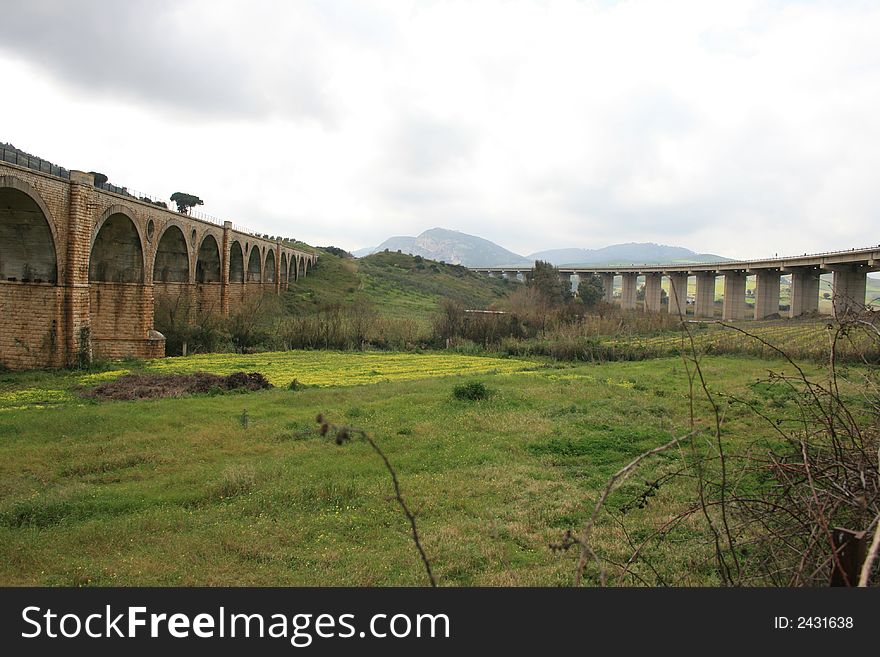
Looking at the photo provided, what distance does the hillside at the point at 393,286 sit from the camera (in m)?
59.9

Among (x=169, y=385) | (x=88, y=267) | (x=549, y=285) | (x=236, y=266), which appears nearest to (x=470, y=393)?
(x=169, y=385)

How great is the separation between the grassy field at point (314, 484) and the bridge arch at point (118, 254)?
10060 millimetres

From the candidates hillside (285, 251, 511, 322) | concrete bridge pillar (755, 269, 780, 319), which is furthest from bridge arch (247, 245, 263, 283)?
concrete bridge pillar (755, 269, 780, 319)

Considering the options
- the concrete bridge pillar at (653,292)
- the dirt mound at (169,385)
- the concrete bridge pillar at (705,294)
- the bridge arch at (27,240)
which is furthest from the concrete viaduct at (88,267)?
the concrete bridge pillar at (653,292)

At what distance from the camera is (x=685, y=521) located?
25.6 ft

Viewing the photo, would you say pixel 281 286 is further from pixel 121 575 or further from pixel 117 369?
pixel 121 575

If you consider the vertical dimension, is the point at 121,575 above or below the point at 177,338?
below

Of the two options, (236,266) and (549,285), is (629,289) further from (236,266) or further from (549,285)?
(236,266)

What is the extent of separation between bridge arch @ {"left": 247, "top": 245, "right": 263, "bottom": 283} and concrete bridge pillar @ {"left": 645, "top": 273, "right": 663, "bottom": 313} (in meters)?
46.1

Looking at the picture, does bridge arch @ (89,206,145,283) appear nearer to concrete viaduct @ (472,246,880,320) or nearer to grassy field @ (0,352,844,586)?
grassy field @ (0,352,844,586)

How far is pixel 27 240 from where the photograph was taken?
2103 cm
